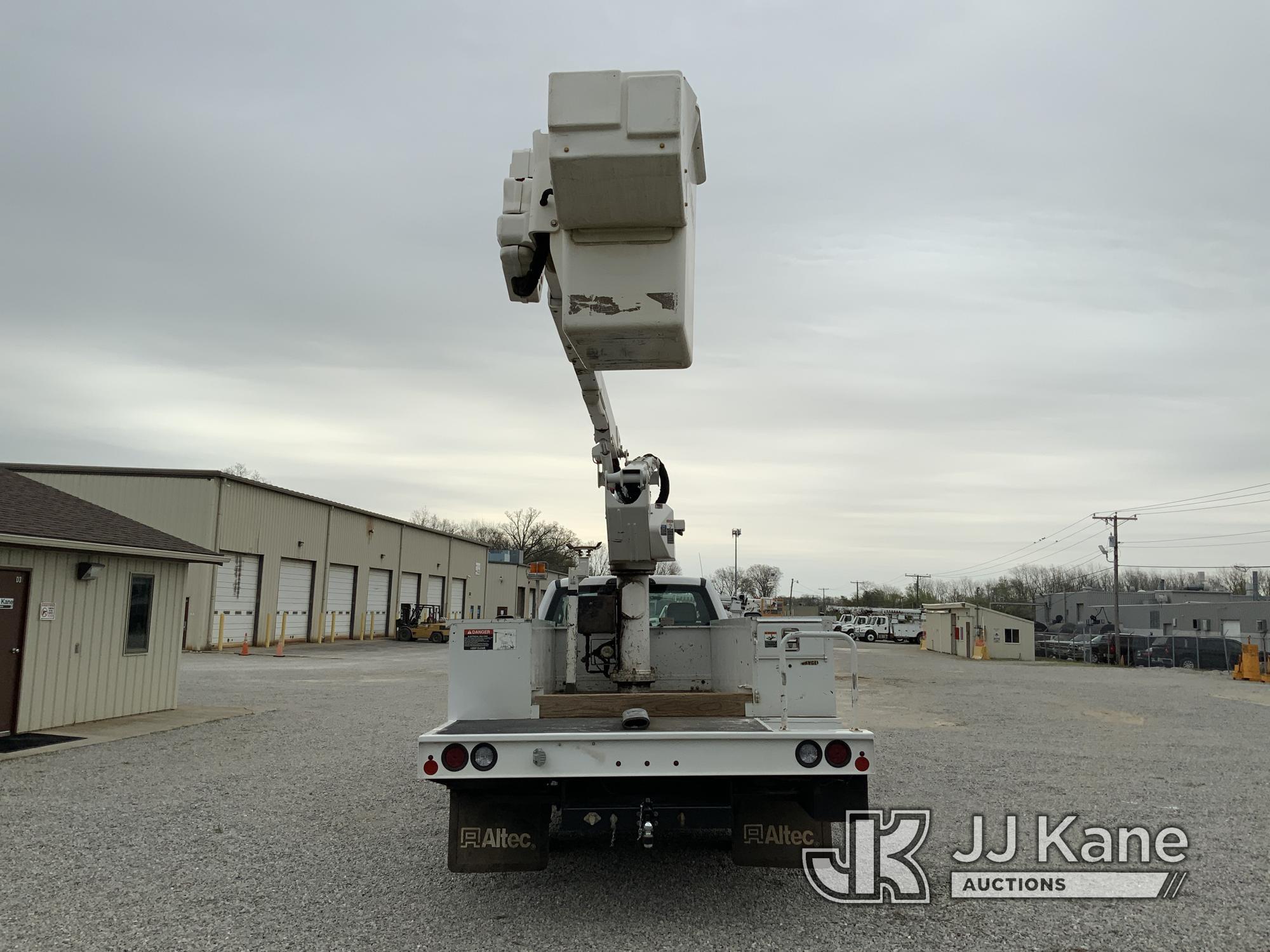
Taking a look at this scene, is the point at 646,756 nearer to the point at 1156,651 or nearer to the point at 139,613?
the point at 139,613

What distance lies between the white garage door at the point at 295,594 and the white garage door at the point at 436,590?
12.3 metres

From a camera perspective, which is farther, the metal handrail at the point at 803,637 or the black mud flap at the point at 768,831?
the metal handrail at the point at 803,637

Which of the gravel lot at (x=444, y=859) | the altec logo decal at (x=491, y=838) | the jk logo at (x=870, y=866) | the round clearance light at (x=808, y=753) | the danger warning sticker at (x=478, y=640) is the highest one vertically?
the danger warning sticker at (x=478, y=640)

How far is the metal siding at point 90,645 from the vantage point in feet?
37.2

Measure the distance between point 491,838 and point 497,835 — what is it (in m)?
0.03

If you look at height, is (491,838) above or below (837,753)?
below

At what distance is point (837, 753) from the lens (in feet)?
15.3

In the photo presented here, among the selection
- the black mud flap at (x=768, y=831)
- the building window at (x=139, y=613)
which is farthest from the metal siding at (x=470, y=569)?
the black mud flap at (x=768, y=831)

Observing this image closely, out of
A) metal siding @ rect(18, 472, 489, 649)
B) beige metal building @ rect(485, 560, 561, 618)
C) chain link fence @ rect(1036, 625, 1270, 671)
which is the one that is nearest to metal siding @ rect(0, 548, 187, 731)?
metal siding @ rect(18, 472, 489, 649)

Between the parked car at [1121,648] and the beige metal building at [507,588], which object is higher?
the beige metal building at [507,588]

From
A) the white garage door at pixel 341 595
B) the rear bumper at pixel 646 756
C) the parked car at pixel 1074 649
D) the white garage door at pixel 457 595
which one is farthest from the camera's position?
the white garage door at pixel 457 595

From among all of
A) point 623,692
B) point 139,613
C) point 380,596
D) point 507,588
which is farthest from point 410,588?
point 623,692

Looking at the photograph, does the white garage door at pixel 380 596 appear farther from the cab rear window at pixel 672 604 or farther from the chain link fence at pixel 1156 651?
the cab rear window at pixel 672 604

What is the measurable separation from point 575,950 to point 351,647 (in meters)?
32.7
